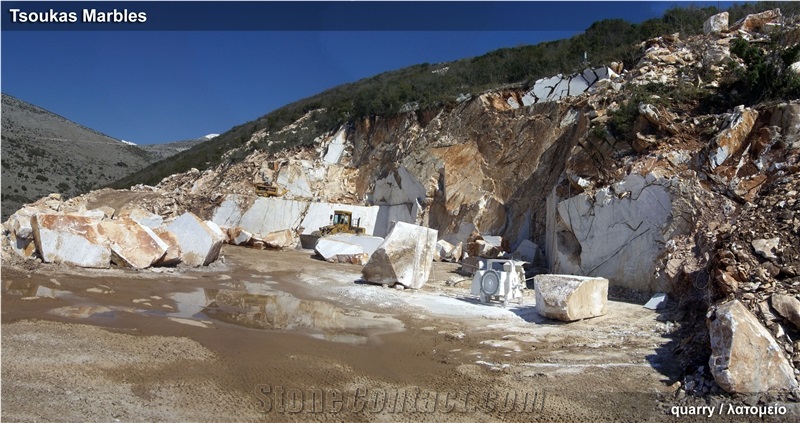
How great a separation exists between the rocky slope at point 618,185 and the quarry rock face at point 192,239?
331 inches

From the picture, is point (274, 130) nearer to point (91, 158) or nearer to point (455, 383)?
point (91, 158)

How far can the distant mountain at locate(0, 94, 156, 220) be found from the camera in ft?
124

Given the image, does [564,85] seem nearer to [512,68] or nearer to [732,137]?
[512,68]

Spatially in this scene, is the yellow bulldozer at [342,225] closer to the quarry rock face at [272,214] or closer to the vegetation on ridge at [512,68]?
the quarry rock face at [272,214]

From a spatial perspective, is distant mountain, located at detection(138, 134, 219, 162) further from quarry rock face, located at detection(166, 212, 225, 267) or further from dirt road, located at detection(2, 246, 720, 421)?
dirt road, located at detection(2, 246, 720, 421)

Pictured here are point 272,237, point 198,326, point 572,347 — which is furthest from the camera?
point 272,237

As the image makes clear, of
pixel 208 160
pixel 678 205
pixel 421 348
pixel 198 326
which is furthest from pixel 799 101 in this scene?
pixel 208 160

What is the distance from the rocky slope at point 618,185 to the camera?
6.39 metres

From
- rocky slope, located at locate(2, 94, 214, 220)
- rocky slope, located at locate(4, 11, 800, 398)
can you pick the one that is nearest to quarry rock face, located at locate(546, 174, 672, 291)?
rocky slope, located at locate(4, 11, 800, 398)

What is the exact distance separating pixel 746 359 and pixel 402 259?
7413mm

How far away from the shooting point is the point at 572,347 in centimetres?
657

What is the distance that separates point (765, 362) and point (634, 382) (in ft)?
3.67

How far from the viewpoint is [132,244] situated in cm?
1142

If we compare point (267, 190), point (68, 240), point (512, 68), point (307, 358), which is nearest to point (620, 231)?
point (307, 358)
